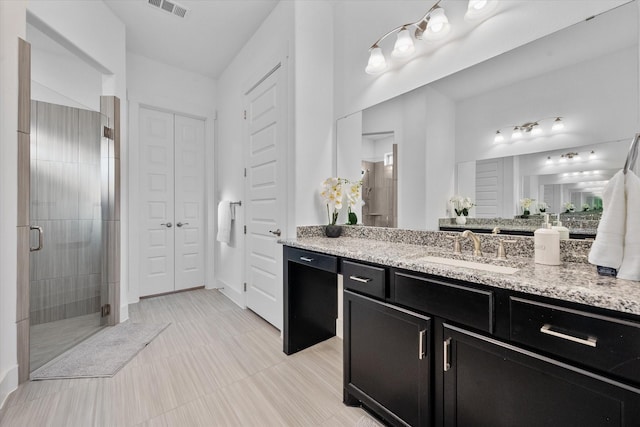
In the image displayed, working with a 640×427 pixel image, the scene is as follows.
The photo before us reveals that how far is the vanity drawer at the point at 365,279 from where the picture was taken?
1.33 m

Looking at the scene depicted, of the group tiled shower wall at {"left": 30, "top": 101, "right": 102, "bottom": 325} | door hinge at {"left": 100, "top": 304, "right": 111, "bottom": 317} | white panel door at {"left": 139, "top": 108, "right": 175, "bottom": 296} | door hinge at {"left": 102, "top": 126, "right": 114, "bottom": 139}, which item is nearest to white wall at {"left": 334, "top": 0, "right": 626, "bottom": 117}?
door hinge at {"left": 102, "top": 126, "right": 114, "bottom": 139}

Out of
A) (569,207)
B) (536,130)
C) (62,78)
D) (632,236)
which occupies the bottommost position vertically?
(632,236)

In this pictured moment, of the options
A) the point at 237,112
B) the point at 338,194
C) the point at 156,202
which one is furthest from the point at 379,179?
the point at 156,202

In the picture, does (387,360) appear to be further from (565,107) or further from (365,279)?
(565,107)

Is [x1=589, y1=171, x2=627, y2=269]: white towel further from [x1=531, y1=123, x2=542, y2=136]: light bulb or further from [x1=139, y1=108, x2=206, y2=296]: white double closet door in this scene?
[x1=139, y1=108, x2=206, y2=296]: white double closet door

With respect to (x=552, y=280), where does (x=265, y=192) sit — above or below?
above

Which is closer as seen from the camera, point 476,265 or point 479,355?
point 479,355

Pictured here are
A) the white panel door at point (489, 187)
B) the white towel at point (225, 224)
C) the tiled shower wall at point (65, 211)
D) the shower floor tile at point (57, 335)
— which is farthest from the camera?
the white towel at point (225, 224)

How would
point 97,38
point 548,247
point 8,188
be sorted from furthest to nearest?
point 97,38 < point 8,188 < point 548,247

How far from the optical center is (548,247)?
1.18 meters

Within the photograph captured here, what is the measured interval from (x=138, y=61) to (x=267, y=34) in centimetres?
175

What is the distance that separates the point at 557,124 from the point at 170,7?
316 centimetres

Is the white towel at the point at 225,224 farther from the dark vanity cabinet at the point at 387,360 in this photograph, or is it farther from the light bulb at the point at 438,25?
the light bulb at the point at 438,25

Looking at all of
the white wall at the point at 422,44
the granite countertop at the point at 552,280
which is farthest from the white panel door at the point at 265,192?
the granite countertop at the point at 552,280
